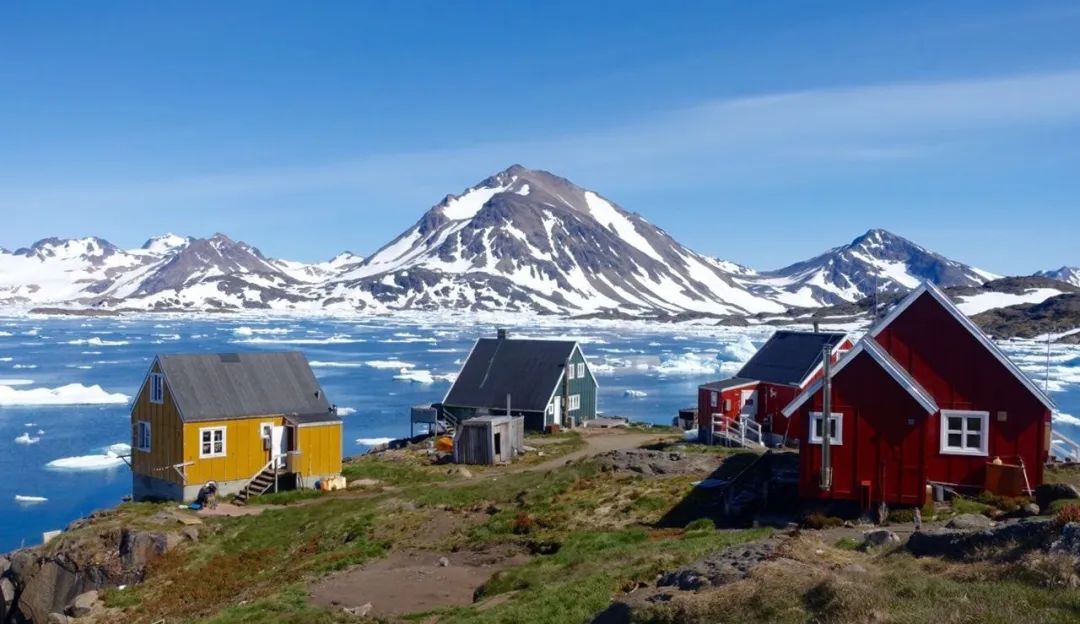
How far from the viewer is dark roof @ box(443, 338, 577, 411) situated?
162 ft

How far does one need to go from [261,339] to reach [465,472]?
14349 centimetres

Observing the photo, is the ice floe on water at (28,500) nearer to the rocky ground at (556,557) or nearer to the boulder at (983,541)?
the rocky ground at (556,557)

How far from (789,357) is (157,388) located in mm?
26648

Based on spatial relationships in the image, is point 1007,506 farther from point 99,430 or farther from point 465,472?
point 99,430

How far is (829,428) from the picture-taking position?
24.2 metres

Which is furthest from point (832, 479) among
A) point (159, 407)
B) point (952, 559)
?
point (159, 407)

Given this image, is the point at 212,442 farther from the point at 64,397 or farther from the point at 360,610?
the point at 64,397

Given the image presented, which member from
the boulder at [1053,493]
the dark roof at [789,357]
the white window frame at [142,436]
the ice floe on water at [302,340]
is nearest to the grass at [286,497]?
the white window frame at [142,436]

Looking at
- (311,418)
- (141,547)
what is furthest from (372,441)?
(141,547)

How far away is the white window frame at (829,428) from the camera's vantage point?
24.4 meters

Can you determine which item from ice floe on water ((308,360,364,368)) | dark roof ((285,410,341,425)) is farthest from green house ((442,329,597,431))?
ice floe on water ((308,360,364,368))

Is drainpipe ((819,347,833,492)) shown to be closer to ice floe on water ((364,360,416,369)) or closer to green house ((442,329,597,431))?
green house ((442,329,597,431))

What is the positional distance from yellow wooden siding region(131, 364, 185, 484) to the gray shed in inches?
462

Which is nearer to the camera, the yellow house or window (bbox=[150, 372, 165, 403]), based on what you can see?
the yellow house
